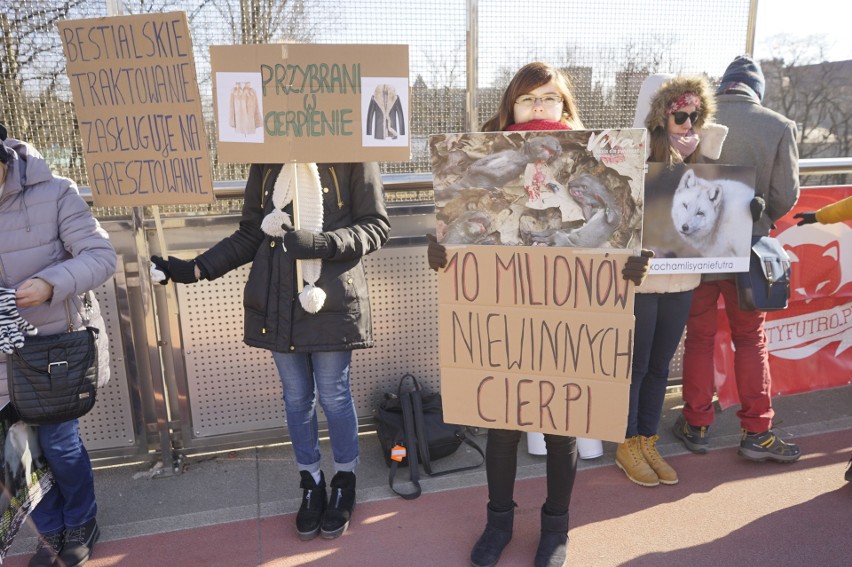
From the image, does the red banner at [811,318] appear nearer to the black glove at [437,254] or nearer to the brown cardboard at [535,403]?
the brown cardboard at [535,403]

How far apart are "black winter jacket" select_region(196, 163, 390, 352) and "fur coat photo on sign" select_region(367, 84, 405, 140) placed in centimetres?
19

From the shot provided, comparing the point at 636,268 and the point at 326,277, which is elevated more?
the point at 636,268

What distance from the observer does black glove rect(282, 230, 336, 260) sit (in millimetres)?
2535

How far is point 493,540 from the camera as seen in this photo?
9.12 feet

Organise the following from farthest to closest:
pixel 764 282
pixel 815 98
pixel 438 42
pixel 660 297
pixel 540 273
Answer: pixel 815 98 < pixel 438 42 < pixel 764 282 < pixel 660 297 < pixel 540 273

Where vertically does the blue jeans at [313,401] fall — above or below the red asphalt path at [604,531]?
above

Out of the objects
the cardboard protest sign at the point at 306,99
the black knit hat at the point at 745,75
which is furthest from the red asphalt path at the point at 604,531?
the black knit hat at the point at 745,75

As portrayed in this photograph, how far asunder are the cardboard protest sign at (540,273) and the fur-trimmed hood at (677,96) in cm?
91

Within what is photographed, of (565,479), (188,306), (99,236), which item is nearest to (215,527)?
(188,306)

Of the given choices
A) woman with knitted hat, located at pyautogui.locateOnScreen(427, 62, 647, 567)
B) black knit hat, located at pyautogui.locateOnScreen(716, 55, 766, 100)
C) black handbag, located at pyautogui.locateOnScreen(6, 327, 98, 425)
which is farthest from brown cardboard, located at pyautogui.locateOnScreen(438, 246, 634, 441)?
black knit hat, located at pyautogui.locateOnScreen(716, 55, 766, 100)

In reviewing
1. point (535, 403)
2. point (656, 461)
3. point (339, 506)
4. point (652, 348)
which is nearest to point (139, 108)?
point (339, 506)

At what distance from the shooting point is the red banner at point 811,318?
4.09 m

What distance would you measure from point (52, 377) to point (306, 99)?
1.48 metres

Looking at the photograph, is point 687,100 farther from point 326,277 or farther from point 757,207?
point 326,277
